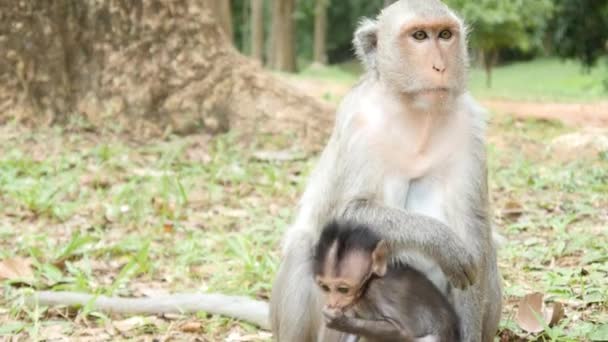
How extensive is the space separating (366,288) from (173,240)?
263cm

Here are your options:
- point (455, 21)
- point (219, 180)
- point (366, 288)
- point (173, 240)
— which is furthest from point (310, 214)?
point (219, 180)

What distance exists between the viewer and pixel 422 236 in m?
3.46

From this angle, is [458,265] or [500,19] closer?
[458,265]

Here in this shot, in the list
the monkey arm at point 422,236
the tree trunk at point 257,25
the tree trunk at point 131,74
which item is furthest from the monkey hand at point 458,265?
the tree trunk at point 257,25

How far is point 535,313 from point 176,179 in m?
3.48

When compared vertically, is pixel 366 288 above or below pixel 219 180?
above

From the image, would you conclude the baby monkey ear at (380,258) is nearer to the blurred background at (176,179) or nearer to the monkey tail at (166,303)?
the blurred background at (176,179)

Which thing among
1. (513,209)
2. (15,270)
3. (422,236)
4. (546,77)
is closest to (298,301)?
(422,236)

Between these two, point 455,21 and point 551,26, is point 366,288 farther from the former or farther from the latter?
point 551,26

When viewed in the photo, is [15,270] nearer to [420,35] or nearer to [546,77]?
[420,35]

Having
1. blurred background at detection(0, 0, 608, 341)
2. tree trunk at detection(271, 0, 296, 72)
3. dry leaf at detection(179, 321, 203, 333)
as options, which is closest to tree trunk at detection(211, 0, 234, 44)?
blurred background at detection(0, 0, 608, 341)

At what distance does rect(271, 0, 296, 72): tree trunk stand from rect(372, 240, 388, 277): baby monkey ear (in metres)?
23.3

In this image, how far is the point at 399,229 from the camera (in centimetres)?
347

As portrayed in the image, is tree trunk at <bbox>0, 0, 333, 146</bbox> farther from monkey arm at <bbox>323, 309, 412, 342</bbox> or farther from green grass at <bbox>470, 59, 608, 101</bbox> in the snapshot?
green grass at <bbox>470, 59, 608, 101</bbox>
